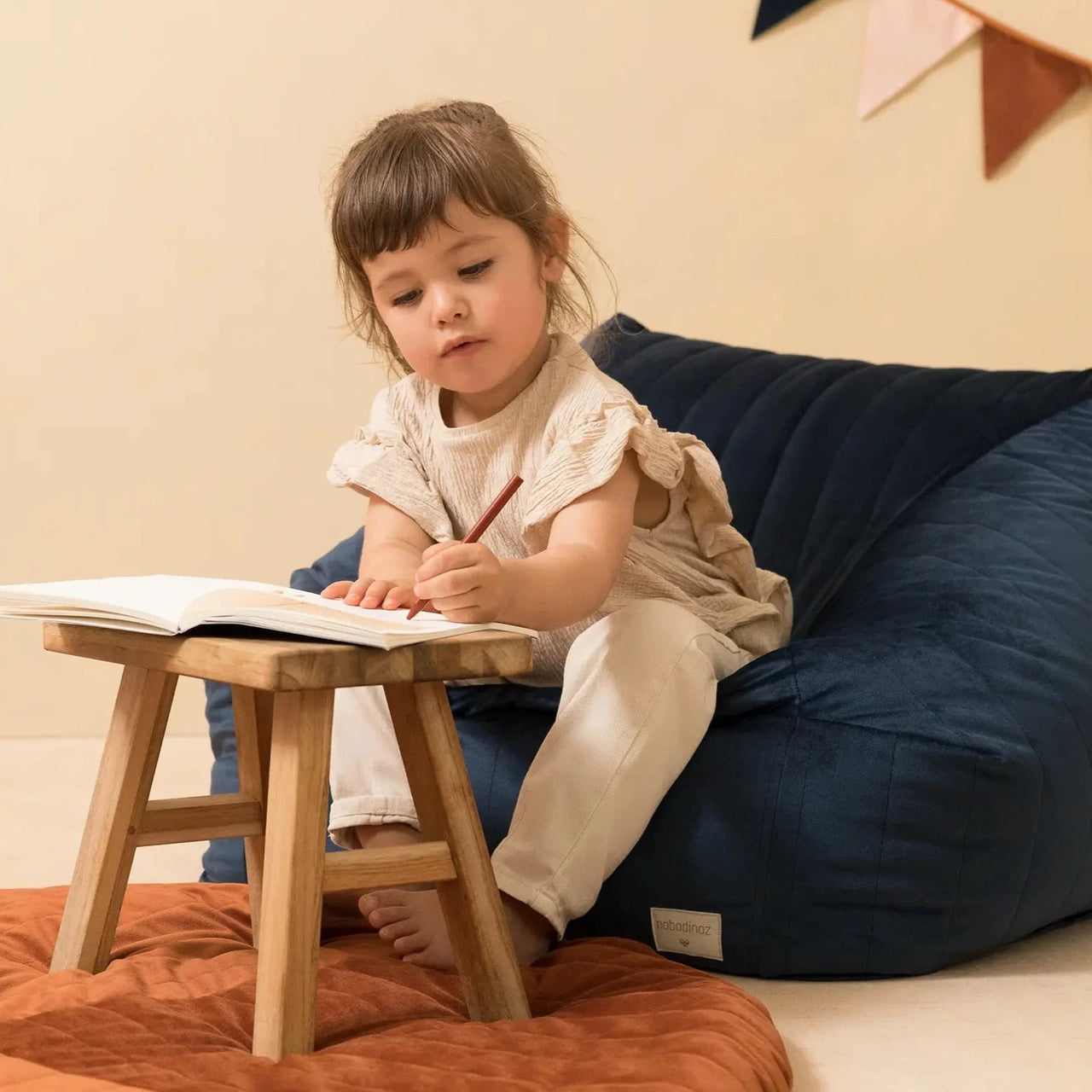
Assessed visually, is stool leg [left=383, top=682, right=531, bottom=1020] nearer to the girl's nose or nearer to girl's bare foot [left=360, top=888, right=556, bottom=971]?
girl's bare foot [left=360, top=888, right=556, bottom=971]

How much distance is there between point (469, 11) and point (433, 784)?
1.80 metres

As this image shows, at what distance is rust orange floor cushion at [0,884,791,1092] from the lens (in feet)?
2.79

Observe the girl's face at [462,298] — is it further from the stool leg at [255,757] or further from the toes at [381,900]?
the toes at [381,900]

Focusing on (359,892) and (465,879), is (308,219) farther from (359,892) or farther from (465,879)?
A: (465,879)

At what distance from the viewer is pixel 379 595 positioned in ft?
3.41

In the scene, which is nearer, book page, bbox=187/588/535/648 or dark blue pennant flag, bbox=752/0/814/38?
book page, bbox=187/588/535/648

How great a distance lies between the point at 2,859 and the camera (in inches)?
65.4

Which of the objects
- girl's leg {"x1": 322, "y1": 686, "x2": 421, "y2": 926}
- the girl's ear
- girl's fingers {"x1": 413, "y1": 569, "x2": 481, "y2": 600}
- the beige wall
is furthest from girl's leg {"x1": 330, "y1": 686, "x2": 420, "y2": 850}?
the beige wall

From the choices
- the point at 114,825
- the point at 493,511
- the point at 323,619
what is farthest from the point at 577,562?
the point at 114,825

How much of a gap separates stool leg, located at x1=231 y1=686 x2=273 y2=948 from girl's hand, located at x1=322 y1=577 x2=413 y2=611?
0.15 meters

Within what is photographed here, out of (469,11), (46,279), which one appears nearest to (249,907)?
(46,279)

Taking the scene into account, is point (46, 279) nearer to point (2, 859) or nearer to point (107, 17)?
point (107, 17)

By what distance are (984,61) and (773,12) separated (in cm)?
37

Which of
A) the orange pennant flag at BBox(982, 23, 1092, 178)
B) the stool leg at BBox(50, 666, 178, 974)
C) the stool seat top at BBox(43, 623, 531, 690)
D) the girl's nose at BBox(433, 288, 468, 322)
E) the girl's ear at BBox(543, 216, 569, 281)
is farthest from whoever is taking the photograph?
the orange pennant flag at BBox(982, 23, 1092, 178)
